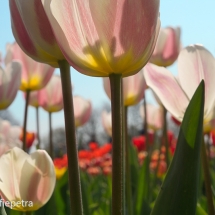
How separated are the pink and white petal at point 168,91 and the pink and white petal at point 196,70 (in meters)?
0.04

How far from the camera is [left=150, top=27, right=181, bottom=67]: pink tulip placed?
58.8 inches

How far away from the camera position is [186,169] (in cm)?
46

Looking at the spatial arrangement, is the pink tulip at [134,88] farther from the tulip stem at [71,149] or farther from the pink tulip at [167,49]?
the tulip stem at [71,149]

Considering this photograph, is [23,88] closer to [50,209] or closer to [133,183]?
[50,209]

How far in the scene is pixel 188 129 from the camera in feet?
1.48

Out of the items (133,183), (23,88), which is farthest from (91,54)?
(133,183)

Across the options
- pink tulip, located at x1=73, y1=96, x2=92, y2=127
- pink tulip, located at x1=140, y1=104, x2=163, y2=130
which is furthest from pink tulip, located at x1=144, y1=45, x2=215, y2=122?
pink tulip, located at x1=140, y1=104, x2=163, y2=130

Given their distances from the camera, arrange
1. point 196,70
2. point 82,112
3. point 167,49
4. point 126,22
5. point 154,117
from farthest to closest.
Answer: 1. point 154,117
2. point 82,112
3. point 167,49
4. point 196,70
5. point 126,22

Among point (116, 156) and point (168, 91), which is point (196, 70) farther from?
point (116, 156)

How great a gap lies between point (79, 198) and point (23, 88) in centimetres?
75

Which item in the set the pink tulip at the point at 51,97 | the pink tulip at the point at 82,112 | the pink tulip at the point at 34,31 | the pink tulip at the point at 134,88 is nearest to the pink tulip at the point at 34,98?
the pink tulip at the point at 51,97

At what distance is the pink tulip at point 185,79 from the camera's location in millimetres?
637

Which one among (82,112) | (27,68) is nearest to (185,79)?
(27,68)

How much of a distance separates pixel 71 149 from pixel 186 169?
0.13m
